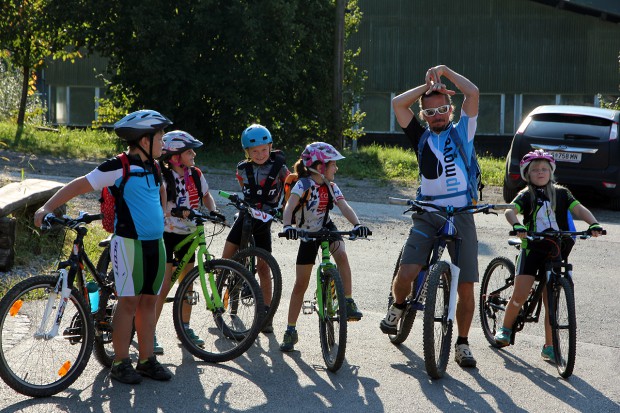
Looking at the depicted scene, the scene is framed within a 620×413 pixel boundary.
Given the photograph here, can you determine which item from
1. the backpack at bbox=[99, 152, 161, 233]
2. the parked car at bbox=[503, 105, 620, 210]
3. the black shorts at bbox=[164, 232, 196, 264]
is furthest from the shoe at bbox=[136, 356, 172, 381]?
the parked car at bbox=[503, 105, 620, 210]

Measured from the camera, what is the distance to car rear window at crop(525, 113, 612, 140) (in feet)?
48.9

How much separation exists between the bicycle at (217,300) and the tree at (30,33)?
16.9 meters

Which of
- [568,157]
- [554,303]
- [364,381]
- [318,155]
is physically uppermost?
[318,155]

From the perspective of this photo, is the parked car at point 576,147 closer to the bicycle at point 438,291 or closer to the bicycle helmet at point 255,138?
the bicycle helmet at point 255,138

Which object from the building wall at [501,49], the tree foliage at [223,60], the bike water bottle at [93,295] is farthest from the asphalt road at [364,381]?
the building wall at [501,49]

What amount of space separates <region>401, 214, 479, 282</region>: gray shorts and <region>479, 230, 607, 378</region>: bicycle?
0.95 feet

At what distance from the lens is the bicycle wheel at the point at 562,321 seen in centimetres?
614

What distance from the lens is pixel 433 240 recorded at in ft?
20.9

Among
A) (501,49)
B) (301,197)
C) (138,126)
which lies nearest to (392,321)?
(301,197)

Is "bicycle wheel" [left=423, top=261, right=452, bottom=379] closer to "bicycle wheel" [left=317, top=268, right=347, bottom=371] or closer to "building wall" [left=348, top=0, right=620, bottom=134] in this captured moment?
"bicycle wheel" [left=317, top=268, right=347, bottom=371]

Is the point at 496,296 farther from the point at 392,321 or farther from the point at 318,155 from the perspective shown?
the point at 318,155

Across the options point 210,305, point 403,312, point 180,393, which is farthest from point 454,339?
point 180,393

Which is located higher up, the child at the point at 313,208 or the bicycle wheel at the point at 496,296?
the child at the point at 313,208

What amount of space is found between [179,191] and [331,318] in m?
1.44
